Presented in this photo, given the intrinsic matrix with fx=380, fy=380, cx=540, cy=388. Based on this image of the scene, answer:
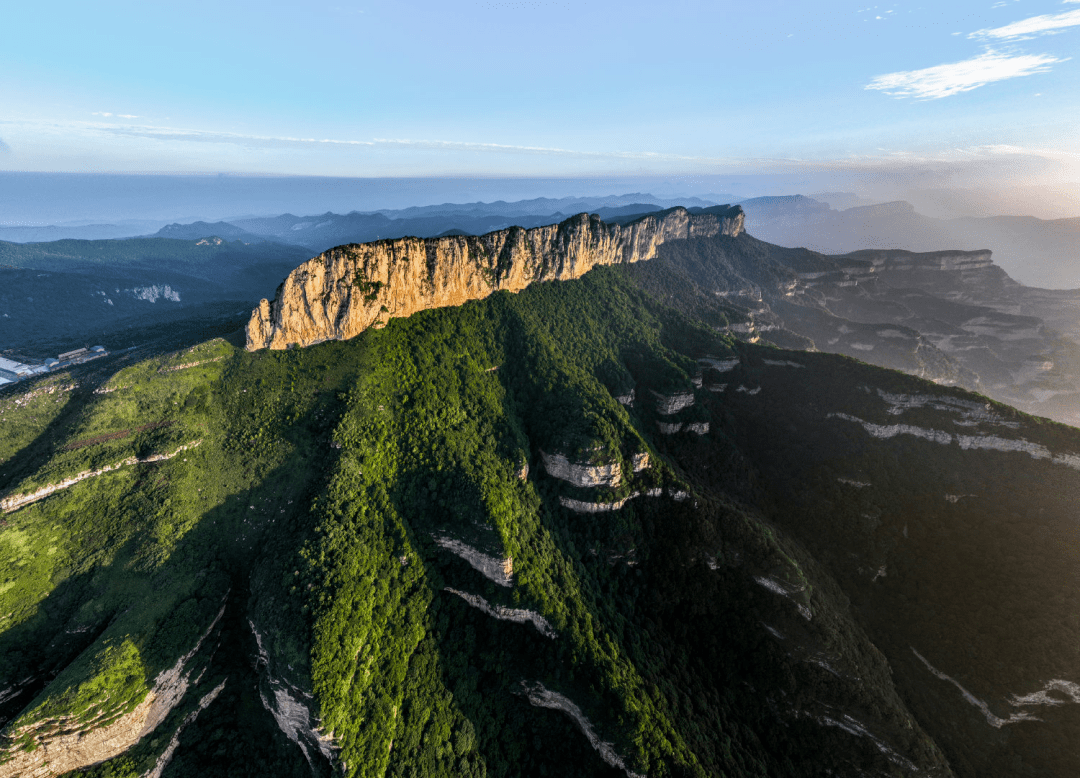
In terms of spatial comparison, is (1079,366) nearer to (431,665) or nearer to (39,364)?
(431,665)

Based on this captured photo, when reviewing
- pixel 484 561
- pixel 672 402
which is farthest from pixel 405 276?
pixel 672 402

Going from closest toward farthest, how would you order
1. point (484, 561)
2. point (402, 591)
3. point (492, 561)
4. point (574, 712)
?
point (574, 712) → point (402, 591) → point (492, 561) → point (484, 561)

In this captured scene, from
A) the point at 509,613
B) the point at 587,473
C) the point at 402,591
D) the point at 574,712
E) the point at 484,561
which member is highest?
the point at 587,473

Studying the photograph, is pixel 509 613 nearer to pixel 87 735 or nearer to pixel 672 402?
pixel 87 735

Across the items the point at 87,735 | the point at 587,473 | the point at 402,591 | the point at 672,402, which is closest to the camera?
the point at 87,735

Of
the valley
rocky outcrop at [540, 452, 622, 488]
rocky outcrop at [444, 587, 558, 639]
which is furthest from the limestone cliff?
rocky outcrop at [444, 587, 558, 639]

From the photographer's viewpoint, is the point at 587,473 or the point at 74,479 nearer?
the point at 74,479

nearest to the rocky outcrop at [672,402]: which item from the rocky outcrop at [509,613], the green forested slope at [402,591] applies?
the green forested slope at [402,591]

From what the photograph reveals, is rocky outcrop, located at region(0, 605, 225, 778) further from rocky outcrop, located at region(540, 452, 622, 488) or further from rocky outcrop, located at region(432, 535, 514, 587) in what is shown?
rocky outcrop, located at region(540, 452, 622, 488)
